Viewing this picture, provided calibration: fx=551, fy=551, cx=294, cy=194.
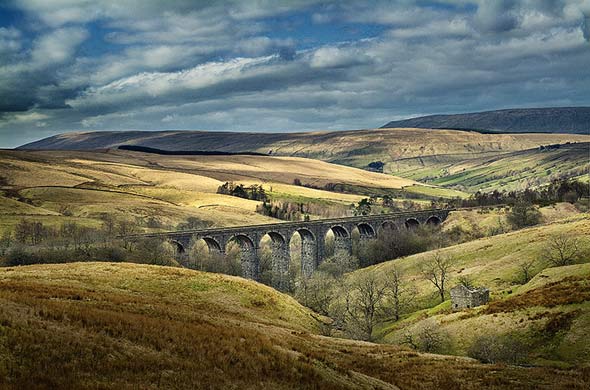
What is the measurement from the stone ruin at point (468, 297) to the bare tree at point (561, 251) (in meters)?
17.3

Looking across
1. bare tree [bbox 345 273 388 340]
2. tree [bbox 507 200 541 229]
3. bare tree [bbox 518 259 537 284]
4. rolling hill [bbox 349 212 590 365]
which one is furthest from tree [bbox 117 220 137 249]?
tree [bbox 507 200 541 229]

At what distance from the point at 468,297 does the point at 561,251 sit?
23.2 metres

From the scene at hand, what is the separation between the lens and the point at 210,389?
66.7 ft

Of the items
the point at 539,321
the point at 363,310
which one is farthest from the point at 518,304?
the point at 363,310

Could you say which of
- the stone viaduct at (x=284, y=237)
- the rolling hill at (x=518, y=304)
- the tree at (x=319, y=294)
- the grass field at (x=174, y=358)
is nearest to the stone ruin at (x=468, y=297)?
the rolling hill at (x=518, y=304)

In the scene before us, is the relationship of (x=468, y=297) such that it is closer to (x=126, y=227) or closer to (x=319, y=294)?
(x=319, y=294)

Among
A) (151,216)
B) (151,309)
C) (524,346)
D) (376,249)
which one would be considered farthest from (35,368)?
(151,216)

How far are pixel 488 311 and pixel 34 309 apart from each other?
47.1 meters

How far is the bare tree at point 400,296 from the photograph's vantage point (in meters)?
82.1

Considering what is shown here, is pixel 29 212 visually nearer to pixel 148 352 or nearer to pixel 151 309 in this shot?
pixel 151 309

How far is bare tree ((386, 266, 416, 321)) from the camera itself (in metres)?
82.1

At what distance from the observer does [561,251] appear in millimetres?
80938

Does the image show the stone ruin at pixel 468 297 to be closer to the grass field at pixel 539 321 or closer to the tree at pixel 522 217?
the grass field at pixel 539 321

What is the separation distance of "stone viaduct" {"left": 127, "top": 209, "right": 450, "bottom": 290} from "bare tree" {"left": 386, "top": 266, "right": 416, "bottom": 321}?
36.4 m
